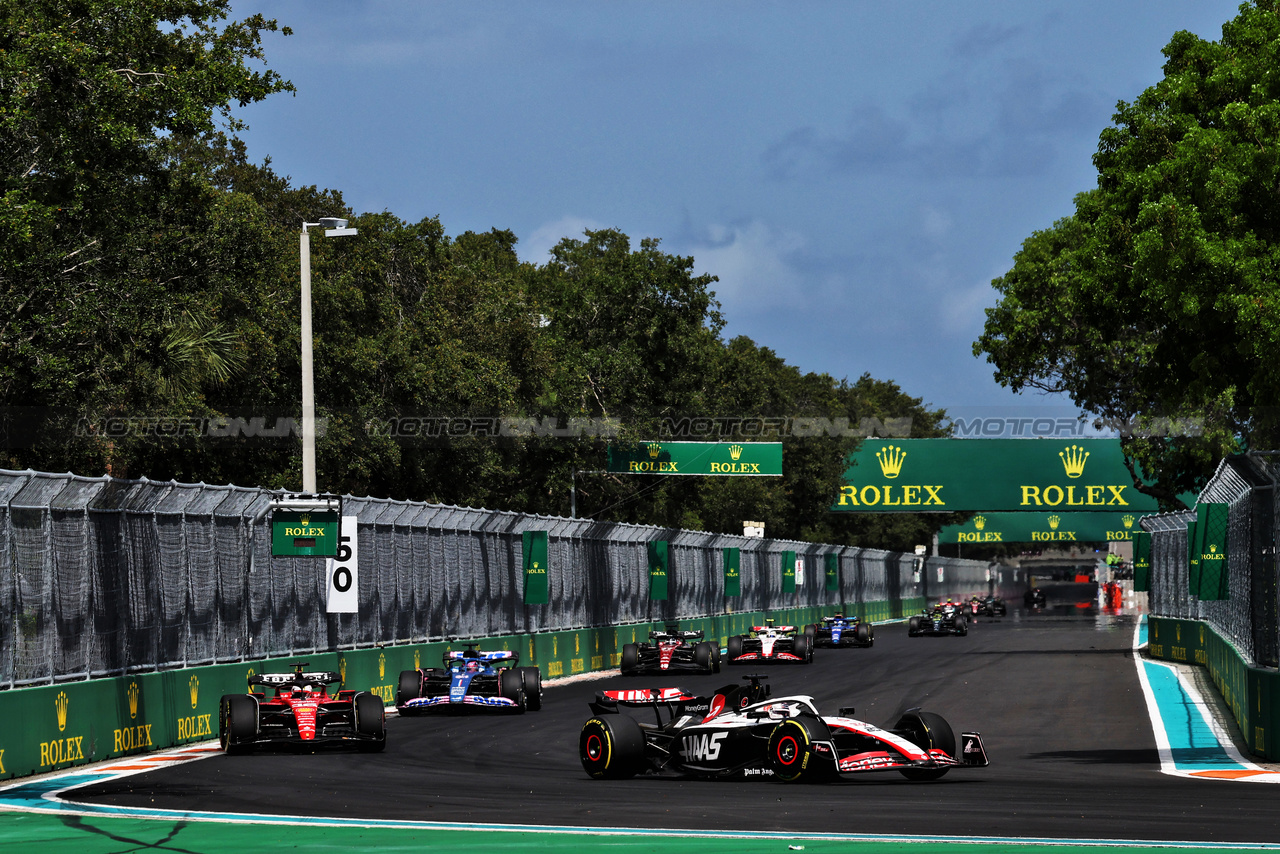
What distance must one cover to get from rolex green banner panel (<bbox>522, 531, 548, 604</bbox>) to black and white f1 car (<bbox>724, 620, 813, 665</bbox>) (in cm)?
712

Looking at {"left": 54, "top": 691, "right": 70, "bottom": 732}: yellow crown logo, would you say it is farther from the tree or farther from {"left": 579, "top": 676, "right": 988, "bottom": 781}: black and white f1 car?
the tree

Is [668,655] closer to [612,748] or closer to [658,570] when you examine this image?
[658,570]

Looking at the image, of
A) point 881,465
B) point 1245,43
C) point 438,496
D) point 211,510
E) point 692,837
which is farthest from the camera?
point 881,465

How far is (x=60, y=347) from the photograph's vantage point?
77.2ft

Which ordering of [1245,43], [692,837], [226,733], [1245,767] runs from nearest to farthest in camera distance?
1. [692,837]
2. [1245,767]
3. [226,733]
4. [1245,43]

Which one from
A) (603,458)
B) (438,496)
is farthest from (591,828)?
(603,458)

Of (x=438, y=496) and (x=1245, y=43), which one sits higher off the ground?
(x=1245, y=43)

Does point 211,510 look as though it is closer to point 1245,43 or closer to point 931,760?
point 931,760

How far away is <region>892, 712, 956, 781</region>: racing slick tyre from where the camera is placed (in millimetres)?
13656

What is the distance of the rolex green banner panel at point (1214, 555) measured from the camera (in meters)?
17.3

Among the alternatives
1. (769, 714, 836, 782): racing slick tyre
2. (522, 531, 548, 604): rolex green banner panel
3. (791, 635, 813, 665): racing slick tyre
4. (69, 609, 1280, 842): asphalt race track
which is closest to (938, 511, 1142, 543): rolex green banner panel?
(791, 635, 813, 665): racing slick tyre

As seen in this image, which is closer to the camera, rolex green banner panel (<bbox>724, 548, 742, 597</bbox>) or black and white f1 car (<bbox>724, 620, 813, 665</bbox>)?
black and white f1 car (<bbox>724, 620, 813, 665</bbox>)

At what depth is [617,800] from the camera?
12484 mm

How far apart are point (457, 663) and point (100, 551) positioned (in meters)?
6.75
